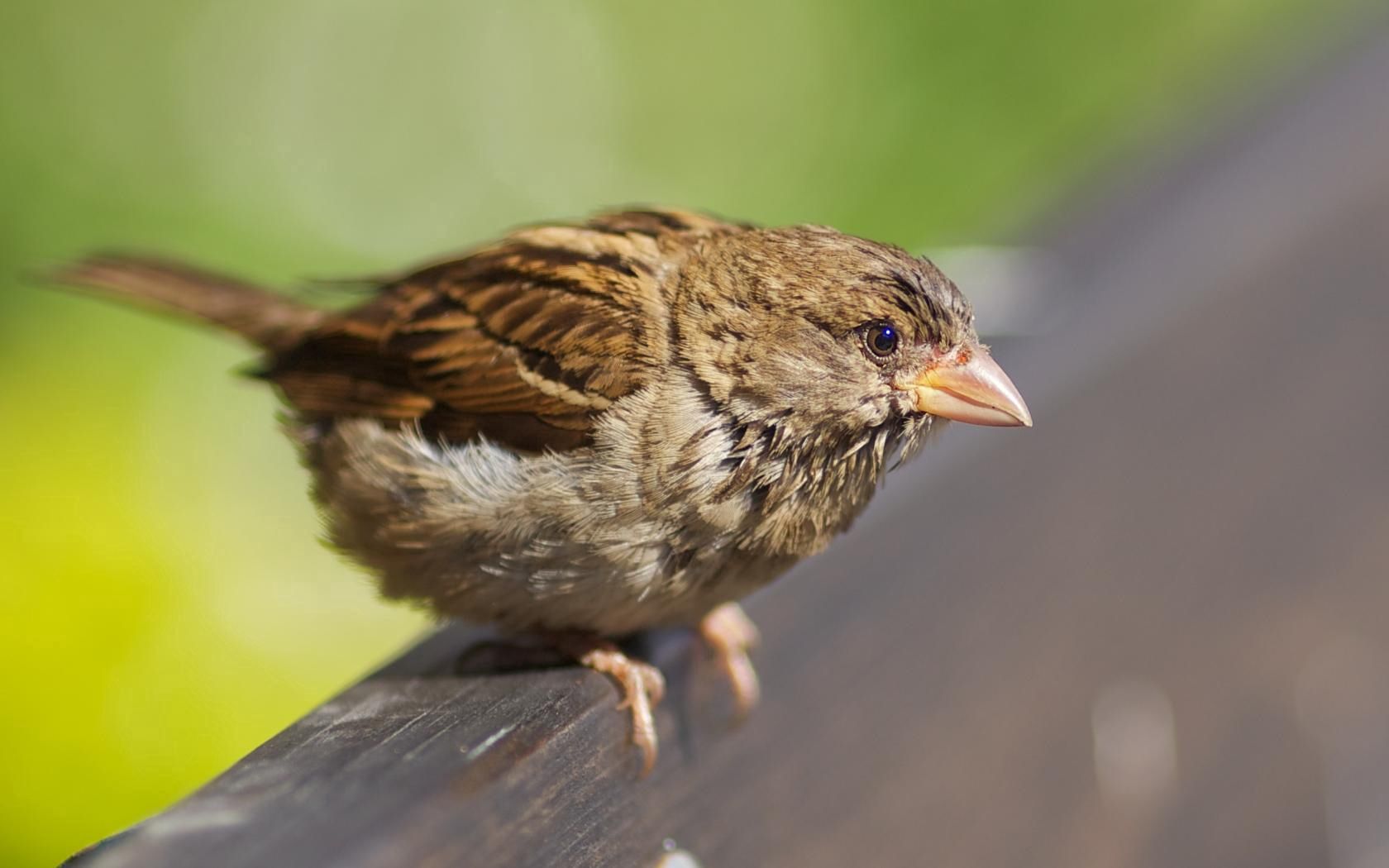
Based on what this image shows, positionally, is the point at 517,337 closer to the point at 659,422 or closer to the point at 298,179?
the point at 659,422

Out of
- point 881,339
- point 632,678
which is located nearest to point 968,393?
point 881,339

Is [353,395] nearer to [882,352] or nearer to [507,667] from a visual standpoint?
[507,667]

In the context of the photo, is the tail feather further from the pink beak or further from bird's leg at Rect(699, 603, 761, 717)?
the pink beak

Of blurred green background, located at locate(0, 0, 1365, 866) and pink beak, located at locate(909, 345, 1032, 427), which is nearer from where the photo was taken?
pink beak, located at locate(909, 345, 1032, 427)

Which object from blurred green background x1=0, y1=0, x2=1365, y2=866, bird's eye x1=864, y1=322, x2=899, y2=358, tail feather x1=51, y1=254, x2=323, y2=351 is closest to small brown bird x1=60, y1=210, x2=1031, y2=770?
bird's eye x1=864, y1=322, x2=899, y2=358

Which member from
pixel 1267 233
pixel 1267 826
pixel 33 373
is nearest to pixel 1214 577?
pixel 1267 826

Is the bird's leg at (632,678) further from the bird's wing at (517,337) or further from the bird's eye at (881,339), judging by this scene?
the bird's eye at (881,339)

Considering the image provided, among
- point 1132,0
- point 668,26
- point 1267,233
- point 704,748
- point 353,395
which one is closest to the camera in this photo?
point 704,748
